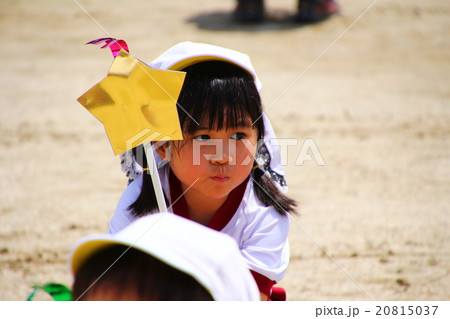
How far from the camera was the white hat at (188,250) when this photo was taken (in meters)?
0.81

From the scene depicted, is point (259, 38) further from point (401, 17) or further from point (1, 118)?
point (1, 118)

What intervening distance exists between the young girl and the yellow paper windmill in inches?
7.6

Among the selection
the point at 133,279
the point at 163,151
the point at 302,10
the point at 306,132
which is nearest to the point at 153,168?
the point at 163,151

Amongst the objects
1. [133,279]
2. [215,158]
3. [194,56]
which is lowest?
[215,158]

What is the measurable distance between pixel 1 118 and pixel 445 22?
552 centimetres

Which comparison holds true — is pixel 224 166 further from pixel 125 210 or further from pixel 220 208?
pixel 125 210

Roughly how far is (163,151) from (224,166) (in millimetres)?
241

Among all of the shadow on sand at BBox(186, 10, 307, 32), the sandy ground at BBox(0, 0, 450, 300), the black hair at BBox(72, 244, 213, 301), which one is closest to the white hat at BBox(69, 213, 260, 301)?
the black hair at BBox(72, 244, 213, 301)

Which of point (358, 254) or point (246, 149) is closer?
point (246, 149)

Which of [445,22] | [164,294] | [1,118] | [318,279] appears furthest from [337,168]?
[445,22]

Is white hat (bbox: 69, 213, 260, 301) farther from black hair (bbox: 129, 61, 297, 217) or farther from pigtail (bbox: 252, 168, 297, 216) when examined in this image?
pigtail (bbox: 252, 168, 297, 216)

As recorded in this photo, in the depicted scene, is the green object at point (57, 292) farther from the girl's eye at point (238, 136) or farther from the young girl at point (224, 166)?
the girl's eye at point (238, 136)

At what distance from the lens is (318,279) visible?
258 centimetres

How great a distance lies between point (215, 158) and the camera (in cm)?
156
